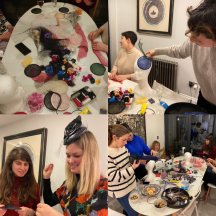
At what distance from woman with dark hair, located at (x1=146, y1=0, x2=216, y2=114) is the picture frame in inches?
19.4

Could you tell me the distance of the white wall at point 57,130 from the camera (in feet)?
3.39

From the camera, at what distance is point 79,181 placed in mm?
1062

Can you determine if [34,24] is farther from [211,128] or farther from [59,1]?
[211,128]

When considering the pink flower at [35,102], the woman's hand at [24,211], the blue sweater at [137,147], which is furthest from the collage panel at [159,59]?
the woman's hand at [24,211]

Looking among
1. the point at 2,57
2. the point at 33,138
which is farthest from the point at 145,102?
the point at 2,57

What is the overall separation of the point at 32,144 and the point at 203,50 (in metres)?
0.67

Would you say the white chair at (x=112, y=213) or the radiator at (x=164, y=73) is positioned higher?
the radiator at (x=164, y=73)

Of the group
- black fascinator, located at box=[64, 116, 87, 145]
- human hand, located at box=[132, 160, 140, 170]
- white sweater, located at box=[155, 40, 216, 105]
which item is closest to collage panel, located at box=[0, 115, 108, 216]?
black fascinator, located at box=[64, 116, 87, 145]

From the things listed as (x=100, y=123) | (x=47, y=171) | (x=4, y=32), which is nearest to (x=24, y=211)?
(x=47, y=171)

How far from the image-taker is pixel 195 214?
1015 mm

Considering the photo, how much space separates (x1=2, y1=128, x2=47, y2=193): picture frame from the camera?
1.03 meters

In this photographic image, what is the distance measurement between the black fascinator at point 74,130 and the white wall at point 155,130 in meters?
0.23

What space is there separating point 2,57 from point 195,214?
0.90 meters

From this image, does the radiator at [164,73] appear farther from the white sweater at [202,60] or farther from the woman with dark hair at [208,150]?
the woman with dark hair at [208,150]
